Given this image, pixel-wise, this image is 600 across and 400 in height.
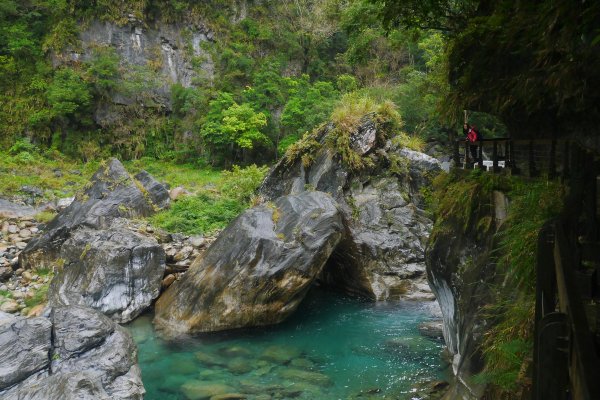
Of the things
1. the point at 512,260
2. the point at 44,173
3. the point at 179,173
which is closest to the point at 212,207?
the point at 179,173

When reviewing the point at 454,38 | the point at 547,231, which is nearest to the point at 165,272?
the point at 454,38

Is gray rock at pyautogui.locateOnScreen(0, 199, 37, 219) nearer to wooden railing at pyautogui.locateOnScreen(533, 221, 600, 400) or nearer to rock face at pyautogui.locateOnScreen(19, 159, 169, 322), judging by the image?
rock face at pyautogui.locateOnScreen(19, 159, 169, 322)

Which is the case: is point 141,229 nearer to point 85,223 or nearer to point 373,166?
point 85,223

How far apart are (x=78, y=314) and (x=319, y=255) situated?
5736 mm

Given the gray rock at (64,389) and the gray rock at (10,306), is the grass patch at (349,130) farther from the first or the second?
the gray rock at (64,389)

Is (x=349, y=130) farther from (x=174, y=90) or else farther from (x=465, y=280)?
(x=174, y=90)

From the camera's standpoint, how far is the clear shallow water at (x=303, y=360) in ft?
27.4

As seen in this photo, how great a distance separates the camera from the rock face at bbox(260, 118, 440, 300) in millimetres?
13930

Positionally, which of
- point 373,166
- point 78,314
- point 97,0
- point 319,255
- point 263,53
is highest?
point 97,0

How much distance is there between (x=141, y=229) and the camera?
560 inches

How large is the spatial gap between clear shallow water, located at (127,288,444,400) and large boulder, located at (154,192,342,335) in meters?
0.43

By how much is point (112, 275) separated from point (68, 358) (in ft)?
14.0

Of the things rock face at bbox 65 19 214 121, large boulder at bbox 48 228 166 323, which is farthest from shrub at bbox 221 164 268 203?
rock face at bbox 65 19 214 121

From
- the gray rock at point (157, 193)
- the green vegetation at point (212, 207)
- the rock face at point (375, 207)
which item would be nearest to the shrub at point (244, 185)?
the green vegetation at point (212, 207)
